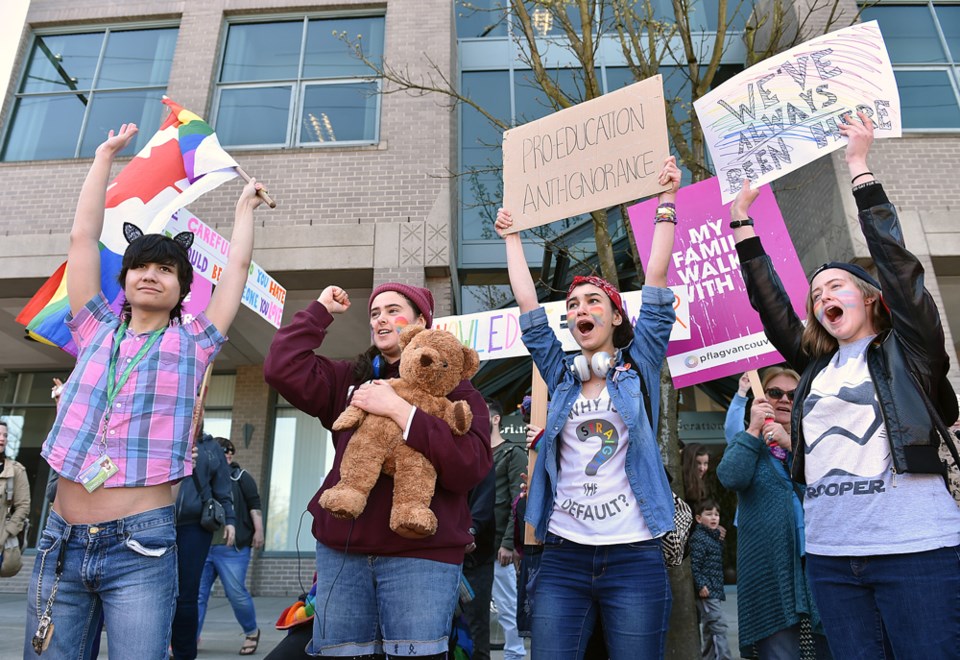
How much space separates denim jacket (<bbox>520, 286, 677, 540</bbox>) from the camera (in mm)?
2375

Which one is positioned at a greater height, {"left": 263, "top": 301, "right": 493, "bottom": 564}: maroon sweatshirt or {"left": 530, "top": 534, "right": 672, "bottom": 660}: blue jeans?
{"left": 263, "top": 301, "right": 493, "bottom": 564}: maroon sweatshirt

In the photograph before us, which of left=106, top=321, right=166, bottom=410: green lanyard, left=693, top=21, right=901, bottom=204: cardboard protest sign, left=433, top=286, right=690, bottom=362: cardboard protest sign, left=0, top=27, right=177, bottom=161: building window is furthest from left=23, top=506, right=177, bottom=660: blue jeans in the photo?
left=0, top=27, right=177, bottom=161: building window

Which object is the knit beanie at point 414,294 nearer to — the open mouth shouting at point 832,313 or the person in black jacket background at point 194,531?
the open mouth shouting at point 832,313

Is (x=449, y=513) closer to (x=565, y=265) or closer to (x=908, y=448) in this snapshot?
(x=908, y=448)

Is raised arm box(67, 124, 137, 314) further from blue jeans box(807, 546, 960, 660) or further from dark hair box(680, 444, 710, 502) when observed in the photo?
dark hair box(680, 444, 710, 502)

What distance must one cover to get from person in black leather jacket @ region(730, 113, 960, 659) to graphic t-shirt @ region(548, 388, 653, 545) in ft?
2.04

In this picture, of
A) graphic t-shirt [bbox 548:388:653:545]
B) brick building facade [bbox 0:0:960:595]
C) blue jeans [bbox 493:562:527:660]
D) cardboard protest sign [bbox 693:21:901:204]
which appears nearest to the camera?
graphic t-shirt [bbox 548:388:653:545]

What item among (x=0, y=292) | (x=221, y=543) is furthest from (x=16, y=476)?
(x=0, y=292)

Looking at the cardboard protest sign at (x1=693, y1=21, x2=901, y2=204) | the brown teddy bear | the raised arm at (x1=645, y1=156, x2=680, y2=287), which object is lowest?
the brown teddy bear

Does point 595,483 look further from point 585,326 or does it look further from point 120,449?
point 120,449

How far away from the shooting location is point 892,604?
1.96 m

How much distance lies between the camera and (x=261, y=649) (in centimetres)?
569

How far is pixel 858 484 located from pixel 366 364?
1.79 meters

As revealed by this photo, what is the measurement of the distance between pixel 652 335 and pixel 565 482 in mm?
700
